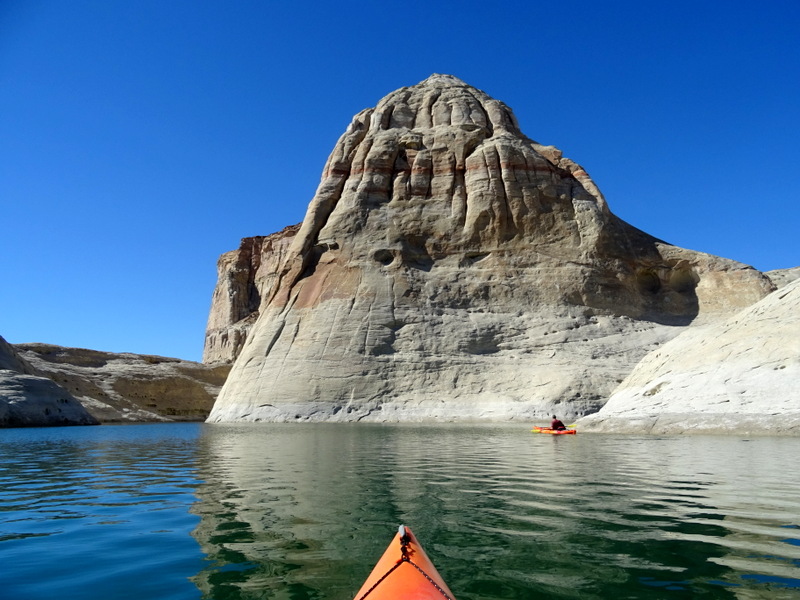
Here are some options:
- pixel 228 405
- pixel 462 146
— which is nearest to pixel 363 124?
pixel 462 146

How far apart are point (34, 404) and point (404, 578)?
2026 inches

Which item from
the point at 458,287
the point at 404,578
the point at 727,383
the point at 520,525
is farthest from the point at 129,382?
the point at 404,578

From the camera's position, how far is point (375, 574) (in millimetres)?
4047

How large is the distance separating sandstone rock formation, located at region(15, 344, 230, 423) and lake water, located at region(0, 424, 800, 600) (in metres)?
57.0

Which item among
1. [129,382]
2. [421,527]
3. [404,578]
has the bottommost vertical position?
[421,527]

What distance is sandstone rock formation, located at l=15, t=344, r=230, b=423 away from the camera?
6494cm

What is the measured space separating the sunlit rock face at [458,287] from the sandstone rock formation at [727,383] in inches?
416

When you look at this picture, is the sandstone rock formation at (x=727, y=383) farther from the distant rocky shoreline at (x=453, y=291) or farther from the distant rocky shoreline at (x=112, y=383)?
the distant rocky shoreline at (x=112, y=383)

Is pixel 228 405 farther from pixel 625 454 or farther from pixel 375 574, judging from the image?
pixel 375 574

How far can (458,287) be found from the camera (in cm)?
4550

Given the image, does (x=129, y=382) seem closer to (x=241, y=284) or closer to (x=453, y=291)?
(x=241, y=284)

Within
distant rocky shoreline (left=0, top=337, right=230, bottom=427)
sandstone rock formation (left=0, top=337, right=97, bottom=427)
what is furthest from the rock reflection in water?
distant rocky shoreline (left=0, top=337, right=230, bottom=427)

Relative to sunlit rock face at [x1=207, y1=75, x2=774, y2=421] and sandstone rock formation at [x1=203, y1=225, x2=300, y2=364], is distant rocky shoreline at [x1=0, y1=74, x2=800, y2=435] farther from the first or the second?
sandstone rock formation at [x1=203, y1=225, x2=300, y2=364]

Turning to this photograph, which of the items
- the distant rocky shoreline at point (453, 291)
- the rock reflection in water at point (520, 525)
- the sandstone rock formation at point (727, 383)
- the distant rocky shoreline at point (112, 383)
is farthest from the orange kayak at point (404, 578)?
the distant rocky shoreline at point (112, 383)
